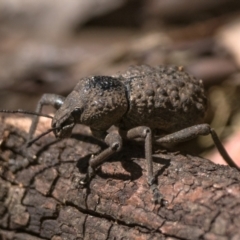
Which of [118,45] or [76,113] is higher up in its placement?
[118,45]

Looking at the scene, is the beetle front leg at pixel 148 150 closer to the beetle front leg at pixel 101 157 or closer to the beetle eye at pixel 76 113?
the beetle front leg at pixel 101 157

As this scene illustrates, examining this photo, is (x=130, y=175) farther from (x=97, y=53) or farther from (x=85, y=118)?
(x=97, y=53)

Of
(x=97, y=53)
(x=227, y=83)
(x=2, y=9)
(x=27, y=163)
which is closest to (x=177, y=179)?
(x=27, y=163)

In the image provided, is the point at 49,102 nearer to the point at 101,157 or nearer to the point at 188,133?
the point at 101,157

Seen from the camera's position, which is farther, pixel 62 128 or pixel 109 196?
pixel 62 128

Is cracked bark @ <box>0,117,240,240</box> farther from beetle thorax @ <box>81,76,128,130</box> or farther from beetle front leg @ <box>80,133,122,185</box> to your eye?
beetle thorax @ <box>81,76,128,130</box>

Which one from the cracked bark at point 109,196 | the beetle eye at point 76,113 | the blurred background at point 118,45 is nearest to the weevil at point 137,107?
the beetle eye at point 76,113

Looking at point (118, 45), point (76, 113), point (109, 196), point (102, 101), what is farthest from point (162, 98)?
point (118, 45)
